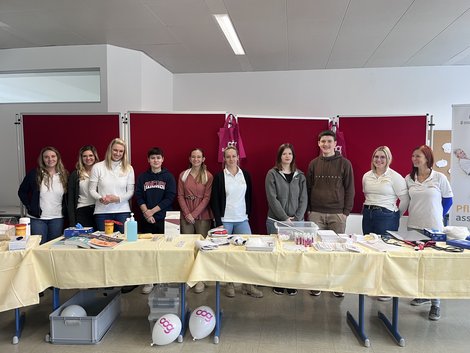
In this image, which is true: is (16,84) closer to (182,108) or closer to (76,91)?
(76,91)

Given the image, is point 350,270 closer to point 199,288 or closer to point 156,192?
point 199,288

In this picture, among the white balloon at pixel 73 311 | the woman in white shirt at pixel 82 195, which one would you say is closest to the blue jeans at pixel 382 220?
the white balloon at pixel 73 311

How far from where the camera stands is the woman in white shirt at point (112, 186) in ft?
10.1

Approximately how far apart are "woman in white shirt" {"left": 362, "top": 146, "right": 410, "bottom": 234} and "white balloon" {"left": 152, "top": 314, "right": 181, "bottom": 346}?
1900 millimetres

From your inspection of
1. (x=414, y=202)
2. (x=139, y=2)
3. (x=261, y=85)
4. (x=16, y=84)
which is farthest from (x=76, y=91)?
(x=414, y=202)

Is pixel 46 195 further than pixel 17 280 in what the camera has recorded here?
Yes

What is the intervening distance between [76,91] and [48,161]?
71.5 inches

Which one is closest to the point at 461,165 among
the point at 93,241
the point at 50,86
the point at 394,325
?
the point at 394,325

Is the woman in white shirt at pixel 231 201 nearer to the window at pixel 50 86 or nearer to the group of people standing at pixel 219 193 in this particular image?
the group of people standing at pixel 219 193

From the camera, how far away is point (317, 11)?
322 centimetres

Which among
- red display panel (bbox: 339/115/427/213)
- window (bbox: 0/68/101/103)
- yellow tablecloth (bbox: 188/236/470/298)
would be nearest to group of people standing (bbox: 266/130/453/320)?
yellow tablecloth (bbox: 188/236/470/298)

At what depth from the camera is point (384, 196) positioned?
300cm

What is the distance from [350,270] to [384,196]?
1.06m

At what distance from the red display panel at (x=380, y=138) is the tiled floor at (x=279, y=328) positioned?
141cm
